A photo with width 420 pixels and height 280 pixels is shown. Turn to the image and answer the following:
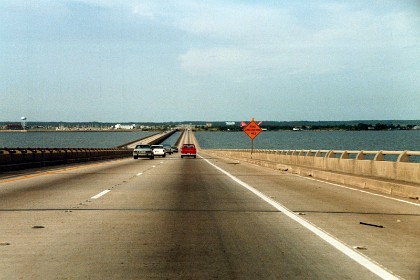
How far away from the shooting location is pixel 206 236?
9.90 m

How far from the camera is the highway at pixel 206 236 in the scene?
24.5 feet

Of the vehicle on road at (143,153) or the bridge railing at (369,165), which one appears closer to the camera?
the bridge railing at (369,165)

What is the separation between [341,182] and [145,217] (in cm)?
1266

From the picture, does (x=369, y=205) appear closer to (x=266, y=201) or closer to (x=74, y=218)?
(x=266, y=201)

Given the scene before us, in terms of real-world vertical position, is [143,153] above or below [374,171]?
below

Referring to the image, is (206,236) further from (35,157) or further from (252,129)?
(252,129)

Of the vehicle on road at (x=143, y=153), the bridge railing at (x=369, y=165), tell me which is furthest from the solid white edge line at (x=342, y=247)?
the vehicle on road at (x=143, y=153)

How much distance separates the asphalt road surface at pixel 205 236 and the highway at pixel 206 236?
16mm

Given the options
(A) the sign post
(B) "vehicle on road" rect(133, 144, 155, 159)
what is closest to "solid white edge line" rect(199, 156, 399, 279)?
(A) the sign post

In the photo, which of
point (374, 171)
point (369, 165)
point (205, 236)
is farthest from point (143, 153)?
point (205, 236)

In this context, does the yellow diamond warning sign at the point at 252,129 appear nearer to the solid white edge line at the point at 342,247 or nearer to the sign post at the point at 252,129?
the sign post at the point at 252,129

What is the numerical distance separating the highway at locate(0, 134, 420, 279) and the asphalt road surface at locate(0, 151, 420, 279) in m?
0.02

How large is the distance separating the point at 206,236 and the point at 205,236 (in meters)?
0.02

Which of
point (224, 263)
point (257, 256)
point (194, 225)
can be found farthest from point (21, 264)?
point (194, 225)
